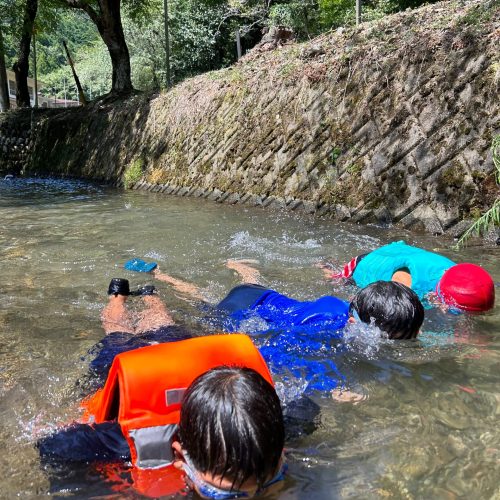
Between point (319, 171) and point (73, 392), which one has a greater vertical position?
point (319, 171)

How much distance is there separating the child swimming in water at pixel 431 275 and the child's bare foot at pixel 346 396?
132 centimetres

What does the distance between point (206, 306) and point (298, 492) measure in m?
2.23

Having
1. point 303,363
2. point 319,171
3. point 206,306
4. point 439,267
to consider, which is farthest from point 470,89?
point 303,363

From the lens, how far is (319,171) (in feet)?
27.0

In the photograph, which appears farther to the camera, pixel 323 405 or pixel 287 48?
pixel 287 48

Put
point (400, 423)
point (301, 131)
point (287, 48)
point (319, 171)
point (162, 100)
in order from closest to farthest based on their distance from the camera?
point (400, 423)
point (319, 171)
point (301, 131)
point (287, 48)
point (162, 100)

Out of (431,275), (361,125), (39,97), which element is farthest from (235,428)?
(39,97)

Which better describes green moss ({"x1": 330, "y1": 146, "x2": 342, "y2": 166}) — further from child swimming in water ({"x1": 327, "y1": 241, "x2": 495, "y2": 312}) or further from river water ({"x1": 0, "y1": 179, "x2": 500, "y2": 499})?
child swimming in water ({"x1": 327, "y1": 241, "x2": 495, "y2": 312})

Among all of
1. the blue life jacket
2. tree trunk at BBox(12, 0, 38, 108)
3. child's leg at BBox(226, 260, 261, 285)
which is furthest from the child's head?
tree trunk at BBox(12, 0, 38, 108)

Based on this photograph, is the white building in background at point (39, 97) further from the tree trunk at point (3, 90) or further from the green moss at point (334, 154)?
the green moss at point (334, 154)

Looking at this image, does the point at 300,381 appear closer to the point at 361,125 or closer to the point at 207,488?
the point at 207,488

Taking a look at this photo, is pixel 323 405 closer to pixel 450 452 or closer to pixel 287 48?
pixel 450 452

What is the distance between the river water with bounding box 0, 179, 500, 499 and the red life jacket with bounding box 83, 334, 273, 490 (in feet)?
0.69

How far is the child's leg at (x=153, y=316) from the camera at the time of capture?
357 centimetres
